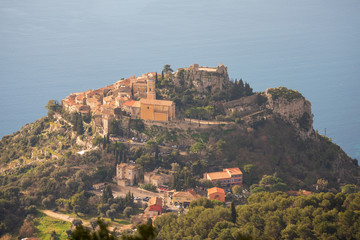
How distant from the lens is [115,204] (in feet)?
182

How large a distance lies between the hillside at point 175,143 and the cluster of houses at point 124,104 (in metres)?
0.14

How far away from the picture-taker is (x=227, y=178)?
60.7 meters

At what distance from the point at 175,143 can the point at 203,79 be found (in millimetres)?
10563

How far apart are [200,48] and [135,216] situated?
130 meters

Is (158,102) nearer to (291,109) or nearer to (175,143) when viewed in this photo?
(175,143)

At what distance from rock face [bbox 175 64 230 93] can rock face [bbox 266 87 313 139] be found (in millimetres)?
6599

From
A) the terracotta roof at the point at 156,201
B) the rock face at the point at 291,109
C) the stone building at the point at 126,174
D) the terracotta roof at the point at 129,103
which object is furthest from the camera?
the rock face at the point at 291,109

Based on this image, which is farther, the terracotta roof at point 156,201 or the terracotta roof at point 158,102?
the terracotta roof at point 158,102

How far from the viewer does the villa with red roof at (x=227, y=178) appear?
6062cm

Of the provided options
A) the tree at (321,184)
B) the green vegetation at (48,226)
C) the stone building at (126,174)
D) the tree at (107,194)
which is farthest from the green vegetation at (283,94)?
the green vegetation at (48,226)

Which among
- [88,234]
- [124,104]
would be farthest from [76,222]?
[88,234]

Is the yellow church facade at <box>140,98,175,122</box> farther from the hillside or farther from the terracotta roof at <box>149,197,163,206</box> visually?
the terracotta roof at <box>149,197,163,206</box>

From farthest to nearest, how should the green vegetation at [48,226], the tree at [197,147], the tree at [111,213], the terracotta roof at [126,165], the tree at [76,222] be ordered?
the tree at [197,147], the terracotta roof at [126,165], the tree at [111,213], the tree at [76,222], the green vegetation at [48,226]

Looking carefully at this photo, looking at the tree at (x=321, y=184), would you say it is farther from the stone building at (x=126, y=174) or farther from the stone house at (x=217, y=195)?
the stone building at (x=126, y=174)
